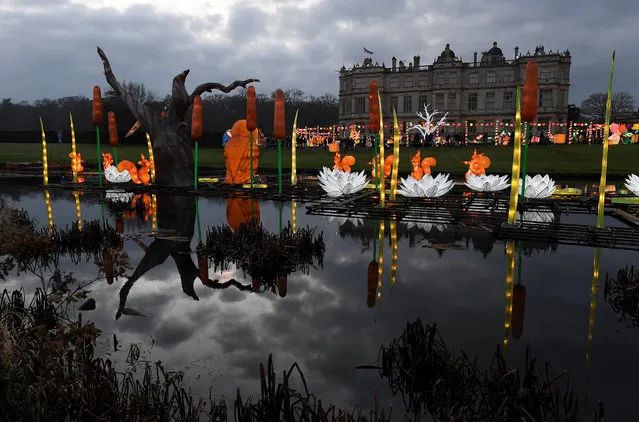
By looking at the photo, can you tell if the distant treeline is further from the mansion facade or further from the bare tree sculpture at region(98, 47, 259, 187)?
the bare tree sculpture at region(98, 47, 259, 187)

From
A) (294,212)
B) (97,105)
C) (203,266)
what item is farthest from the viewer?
(97,105)

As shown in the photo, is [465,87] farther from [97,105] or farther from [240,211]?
[240,211]

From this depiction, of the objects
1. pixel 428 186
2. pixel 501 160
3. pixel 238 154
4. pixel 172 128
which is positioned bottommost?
pixel 428 186

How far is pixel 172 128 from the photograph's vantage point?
658 inches

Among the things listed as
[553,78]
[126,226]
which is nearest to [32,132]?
[126,226]

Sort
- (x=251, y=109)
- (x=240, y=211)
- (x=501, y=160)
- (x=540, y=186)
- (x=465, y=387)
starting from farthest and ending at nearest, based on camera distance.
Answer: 1. (x=501, y=160)
2. (x=251, y=109)
3. (x=540, y=186)
4. (x=240, y=211)
5. (x=465, y=387)

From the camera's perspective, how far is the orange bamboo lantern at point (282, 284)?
597 cm

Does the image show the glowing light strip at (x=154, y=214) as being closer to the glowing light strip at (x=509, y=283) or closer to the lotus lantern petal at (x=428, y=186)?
the lotus lantern petal at (x=428, y=186)

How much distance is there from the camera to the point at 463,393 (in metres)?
3.44

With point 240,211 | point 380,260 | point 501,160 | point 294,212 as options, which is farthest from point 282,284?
point 501,160

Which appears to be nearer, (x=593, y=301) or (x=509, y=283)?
(x=593, y=301)

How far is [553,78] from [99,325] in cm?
7578

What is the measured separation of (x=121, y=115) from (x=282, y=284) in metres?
56.9

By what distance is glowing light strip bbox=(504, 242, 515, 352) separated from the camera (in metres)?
4.73
